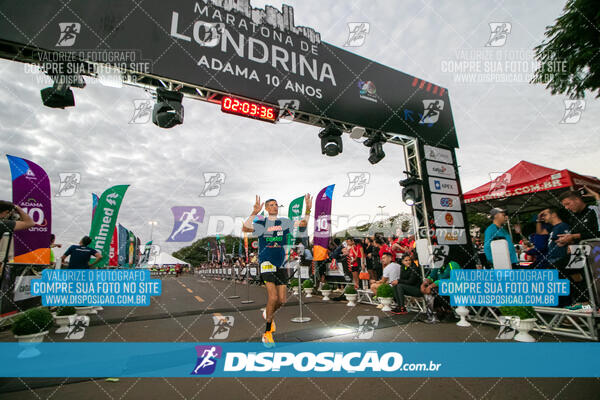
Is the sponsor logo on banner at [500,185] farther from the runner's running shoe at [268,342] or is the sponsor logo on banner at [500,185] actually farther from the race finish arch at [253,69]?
the runner's running shoe at [268,342]

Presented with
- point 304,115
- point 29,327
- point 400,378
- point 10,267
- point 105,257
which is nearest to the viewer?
point 400,378

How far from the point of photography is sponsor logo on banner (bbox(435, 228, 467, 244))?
764 cm

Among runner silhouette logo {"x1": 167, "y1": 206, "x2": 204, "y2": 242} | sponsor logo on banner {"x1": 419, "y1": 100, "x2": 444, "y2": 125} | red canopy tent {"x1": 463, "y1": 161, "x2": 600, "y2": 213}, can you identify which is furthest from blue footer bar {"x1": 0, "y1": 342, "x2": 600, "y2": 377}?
red canopy tent {"x1": 463, "y1": 161, "x2": 600, "y2": 213}

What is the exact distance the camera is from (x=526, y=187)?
9.83 metres

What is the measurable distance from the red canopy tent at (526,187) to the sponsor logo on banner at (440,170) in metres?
3.37

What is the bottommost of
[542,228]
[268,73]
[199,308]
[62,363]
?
[199,308]

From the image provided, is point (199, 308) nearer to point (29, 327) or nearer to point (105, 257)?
point (105, 257)

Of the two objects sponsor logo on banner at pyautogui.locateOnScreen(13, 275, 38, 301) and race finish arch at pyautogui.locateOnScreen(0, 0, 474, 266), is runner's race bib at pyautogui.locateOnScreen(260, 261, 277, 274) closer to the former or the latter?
race finish arch at pyautogui.locateOnScreen(0, 0, 474, 266)

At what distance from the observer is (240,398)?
8.37 ft

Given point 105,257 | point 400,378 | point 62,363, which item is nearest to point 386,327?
point 400,378

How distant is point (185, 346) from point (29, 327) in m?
2.25

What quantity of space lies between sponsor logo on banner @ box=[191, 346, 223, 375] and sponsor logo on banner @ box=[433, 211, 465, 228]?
652cm

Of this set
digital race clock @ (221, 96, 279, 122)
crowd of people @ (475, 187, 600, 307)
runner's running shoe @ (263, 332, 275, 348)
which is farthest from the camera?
digital race clock @ (221, 96, 279, 122)

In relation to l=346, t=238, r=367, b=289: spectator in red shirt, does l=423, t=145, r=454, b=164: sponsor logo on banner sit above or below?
above
